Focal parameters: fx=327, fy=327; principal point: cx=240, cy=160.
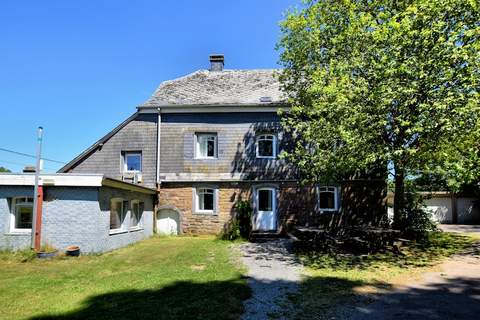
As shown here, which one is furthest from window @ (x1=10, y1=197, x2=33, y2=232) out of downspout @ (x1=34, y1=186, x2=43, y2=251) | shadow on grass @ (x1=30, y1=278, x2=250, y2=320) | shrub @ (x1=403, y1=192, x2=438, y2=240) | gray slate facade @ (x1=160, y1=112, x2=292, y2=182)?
shrub @ (x1=403, y1=192, x2=438, y2=240)

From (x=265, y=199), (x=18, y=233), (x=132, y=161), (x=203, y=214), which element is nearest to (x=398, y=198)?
(x=265, y=199)

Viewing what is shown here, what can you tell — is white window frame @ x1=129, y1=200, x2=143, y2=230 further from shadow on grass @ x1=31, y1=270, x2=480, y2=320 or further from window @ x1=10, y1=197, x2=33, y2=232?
shadow on grass @ x1=31, y1=270, x2=480, y2=320

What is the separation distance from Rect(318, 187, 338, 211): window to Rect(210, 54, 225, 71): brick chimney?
34.6 ft

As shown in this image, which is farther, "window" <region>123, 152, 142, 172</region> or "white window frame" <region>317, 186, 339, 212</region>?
"window" <region>123, 152, 142, 172</region>

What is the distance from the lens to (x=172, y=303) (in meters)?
6.12

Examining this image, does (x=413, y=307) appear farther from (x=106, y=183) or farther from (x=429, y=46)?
(x=106, y=183)

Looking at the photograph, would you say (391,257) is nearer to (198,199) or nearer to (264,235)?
(264,235)

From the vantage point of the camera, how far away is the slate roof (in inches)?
679

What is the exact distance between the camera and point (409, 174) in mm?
12188

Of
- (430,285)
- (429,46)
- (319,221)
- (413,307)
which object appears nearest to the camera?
(413,307)

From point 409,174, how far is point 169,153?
11.0 m

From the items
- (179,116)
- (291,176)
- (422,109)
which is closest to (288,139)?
(291,176)

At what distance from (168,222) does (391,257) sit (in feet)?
34.9

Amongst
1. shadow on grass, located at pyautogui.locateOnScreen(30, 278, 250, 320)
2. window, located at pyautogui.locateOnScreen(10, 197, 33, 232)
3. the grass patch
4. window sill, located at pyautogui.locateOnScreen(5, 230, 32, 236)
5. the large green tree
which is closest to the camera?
shadow on grass, located at pyautogui.locateOnScreen(30, 278, 250, 320)
